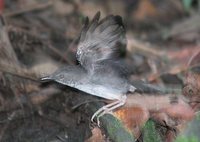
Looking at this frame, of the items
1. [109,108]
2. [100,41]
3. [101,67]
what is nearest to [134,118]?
[109,108]

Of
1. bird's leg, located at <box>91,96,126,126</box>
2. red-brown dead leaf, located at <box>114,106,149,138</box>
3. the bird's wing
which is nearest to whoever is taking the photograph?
the bird's wing

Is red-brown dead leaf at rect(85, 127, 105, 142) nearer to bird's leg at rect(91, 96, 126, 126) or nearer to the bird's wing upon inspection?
bird's leg at rect(91, 96, 126, 126)

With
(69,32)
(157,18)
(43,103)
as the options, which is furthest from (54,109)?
(157,18)

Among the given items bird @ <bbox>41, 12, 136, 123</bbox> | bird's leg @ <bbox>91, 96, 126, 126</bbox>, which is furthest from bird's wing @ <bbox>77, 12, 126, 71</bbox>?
bird's leg @ <bbox>91, 96, 126, 126</bbox>

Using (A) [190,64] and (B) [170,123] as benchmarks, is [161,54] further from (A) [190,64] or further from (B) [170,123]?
(B) [170,123]

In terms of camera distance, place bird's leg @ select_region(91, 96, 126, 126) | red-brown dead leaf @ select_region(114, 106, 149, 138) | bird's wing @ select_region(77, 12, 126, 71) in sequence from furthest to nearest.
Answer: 1. bird's leg @ select_region(91, 96, 126, 126)
2. red-brown dead leaf @ select_region(114, 106, 149, 138)
3. bird's wing @ select_region(77, 12, 126, 71)

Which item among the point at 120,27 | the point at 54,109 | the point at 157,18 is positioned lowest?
the point at 54,109

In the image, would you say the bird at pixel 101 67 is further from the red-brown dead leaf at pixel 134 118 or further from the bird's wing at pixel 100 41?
the red-brown dead leaf at pixel 134 118
